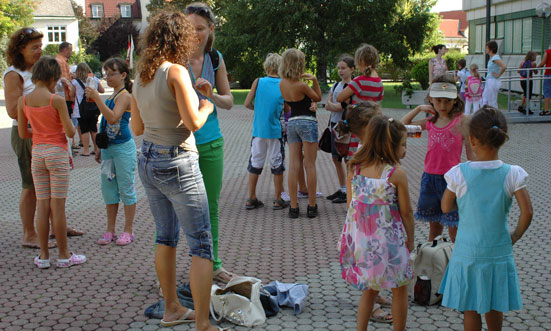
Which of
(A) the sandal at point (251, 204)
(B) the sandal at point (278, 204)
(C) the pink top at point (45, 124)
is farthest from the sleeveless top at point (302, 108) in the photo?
(C) the pink top at point (45, 124)

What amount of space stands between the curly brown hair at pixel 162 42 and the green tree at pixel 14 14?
40517mm

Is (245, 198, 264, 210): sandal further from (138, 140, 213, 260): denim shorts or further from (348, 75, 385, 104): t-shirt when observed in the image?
(138, 140, 213, 260): denim shorts

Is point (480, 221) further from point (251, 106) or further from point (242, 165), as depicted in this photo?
point (242, 165)

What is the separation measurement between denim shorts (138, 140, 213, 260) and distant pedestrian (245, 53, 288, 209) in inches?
149

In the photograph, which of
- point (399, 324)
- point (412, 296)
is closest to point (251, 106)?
point (412, 296)

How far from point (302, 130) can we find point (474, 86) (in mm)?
10105

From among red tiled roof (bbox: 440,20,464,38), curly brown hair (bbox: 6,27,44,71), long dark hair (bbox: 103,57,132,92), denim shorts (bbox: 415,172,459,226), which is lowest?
denim shorts (bbox: 415,172,459,226)

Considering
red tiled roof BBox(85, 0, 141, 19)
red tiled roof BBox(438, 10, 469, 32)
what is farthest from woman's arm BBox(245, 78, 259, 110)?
red tiled roof BBox(438, 10, 469, 32)

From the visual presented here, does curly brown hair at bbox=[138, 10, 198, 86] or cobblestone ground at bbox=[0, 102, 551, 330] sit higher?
curly brown hair at bbox=[138, 10, 198, 86]

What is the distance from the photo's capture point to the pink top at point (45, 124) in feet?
17.2

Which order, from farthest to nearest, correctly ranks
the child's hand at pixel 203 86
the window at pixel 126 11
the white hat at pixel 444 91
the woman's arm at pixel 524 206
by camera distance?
1. the window at pixel 126 11
2. the white hat at pixel 444 91
3. the child's hand at pixel 203 86
4. the woman's arm at pixel 524 206

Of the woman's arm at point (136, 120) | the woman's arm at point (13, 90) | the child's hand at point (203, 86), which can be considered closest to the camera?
the child's hand at point (203, 86)

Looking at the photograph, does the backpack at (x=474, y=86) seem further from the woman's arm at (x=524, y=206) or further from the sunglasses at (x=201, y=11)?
the woman's arm at (x=524, y=206)

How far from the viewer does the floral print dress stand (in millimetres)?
3496
